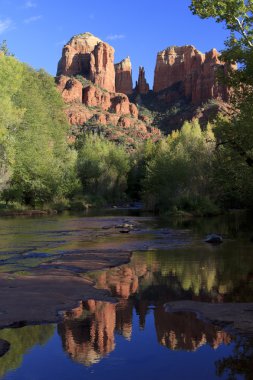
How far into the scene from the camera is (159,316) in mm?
9875

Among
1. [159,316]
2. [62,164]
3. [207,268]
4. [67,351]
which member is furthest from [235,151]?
[62,164]

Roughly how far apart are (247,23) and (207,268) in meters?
8.93

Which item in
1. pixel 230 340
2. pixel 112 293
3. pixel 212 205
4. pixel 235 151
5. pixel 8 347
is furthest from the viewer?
pixel 212 205

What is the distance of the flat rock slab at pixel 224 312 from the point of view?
8930 millimetres

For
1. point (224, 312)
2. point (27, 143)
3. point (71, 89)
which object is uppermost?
point (71, 89)

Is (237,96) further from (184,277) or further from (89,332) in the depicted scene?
(89,332)

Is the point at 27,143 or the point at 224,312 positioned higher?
the point at 27,143

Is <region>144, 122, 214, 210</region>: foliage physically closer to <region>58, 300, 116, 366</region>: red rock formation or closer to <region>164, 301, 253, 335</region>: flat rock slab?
<region>164, 301, 253, 335</region>: flat rock slab

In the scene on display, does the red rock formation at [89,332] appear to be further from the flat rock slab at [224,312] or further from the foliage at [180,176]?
the foliage at [180,176]

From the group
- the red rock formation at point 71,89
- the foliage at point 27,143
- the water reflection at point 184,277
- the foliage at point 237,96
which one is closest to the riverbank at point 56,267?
the water reflection at point 184,277

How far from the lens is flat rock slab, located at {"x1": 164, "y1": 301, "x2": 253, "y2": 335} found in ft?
29.3

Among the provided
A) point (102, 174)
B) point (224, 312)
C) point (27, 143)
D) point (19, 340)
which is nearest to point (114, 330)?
point (19, 340)

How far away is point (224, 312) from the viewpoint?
32.1 feet

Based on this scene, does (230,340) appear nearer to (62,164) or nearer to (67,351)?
(67,351)
